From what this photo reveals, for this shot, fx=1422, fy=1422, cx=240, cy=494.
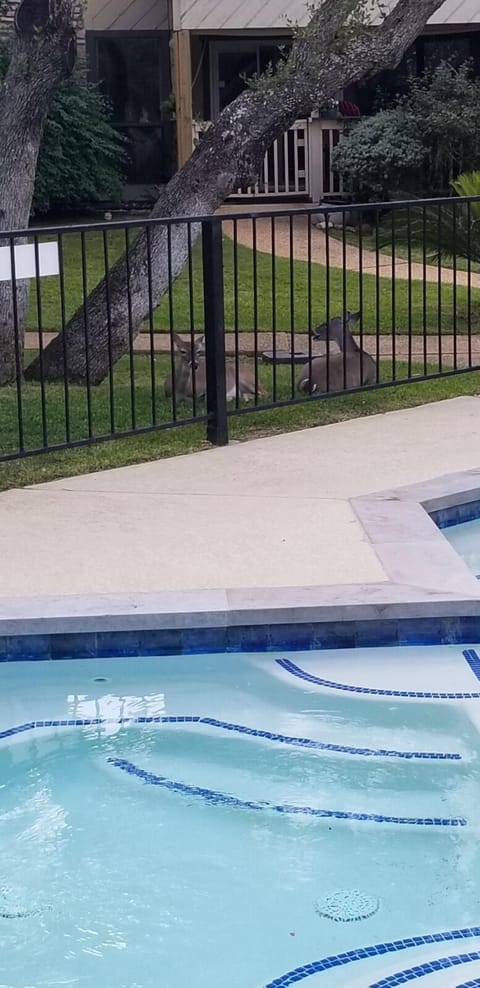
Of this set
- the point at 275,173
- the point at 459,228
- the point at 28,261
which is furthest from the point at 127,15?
the point at 28,261

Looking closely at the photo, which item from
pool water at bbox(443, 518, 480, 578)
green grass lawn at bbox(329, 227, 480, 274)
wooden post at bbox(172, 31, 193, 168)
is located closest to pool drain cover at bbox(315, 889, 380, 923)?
pool water at bbox(443, 518, 480, 578)

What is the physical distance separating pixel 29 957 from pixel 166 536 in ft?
9.24

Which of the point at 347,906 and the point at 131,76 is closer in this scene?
the point at 347,906

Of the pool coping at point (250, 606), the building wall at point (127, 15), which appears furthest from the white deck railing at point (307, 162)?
the pool coping at point (250, 606)

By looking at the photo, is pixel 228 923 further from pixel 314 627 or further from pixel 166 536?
pixel 166 536

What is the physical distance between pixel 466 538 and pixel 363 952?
351 cm

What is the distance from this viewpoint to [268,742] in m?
4.53

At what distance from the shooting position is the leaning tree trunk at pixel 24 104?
8984 mm

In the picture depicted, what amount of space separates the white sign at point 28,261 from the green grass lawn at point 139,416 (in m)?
1.02

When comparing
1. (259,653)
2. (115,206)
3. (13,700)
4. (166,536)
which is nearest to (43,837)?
(13,700)

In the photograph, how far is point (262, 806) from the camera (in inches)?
162

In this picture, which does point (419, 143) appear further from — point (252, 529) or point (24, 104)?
point (252, 529)

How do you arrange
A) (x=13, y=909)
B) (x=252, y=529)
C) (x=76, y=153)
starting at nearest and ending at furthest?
(x=13, y=909) → (x=252, y=529) → (x=76, y=153)

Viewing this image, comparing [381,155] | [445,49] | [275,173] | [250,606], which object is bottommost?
[250,606]
